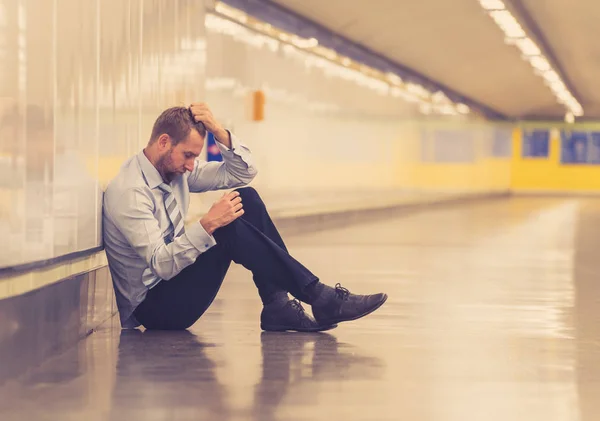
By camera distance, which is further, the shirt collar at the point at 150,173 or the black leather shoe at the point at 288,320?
the black leather shoe at the point at 288,320

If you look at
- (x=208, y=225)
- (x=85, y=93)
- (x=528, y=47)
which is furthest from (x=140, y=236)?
(x=528, y=47)

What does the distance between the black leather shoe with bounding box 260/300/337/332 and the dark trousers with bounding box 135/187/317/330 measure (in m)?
0.09

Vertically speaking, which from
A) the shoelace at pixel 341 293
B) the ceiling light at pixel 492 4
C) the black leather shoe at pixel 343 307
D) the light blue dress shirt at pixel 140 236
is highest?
the ceiling light at pixel 492 4

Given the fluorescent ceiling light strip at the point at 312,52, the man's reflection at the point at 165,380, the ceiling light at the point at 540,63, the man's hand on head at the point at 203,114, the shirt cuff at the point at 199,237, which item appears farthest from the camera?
the ceiling light at the point at 540,63

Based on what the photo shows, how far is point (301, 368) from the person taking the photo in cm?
510

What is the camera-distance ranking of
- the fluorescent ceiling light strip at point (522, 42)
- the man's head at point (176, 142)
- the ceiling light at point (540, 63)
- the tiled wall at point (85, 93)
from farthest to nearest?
the ceiling light at point (540, 63), the fluorescent ceiling light strip at point (522, 42), the man's head at point (176, 142), the tiled wall at point (85, 93)

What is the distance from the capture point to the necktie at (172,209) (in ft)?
20.0

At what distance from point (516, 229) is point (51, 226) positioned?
48.3 ft

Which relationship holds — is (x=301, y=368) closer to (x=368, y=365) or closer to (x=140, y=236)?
(x=368, y=365)

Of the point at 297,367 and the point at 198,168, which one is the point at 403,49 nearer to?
the point at 198,168

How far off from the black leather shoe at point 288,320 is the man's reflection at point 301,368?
0.18 feet

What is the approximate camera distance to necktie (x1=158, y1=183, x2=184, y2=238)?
20.0 ft

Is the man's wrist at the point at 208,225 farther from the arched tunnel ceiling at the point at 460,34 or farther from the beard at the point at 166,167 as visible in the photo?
the arched tunnel ceiling at the point at 460,34

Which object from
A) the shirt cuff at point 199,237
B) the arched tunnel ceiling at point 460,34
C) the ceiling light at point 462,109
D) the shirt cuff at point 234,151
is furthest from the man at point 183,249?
the ceiling light at point 462,109
